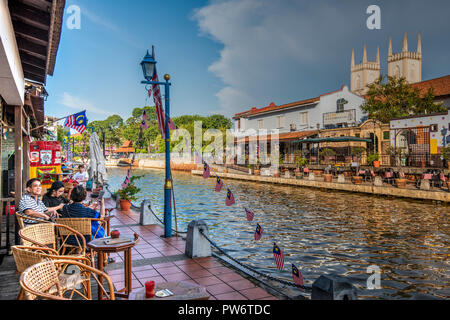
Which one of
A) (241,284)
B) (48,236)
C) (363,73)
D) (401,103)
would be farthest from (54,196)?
(363,73)

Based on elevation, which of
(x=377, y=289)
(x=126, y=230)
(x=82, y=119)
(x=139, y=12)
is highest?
(x=139, y=12)

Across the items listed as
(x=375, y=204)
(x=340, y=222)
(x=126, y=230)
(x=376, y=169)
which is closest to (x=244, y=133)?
(x=376, y=169)

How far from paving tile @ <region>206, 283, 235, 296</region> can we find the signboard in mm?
32591

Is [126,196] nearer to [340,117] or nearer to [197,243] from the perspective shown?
[197,243]

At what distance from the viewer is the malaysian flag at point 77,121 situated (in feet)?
51.3

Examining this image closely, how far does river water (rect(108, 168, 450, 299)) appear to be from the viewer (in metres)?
6.60

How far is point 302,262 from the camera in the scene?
751 centimetres

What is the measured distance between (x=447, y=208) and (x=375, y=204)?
2.94m

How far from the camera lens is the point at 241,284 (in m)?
4.68

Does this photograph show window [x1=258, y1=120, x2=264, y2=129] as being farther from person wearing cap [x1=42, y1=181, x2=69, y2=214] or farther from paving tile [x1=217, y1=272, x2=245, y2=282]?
paving tile [x1=217, y1=272, x2=245, y2=282]

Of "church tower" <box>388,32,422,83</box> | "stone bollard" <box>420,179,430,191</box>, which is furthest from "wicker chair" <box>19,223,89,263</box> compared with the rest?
"church tower" <box>388,32,422,83</box>

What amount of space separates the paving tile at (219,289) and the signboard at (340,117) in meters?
32.6

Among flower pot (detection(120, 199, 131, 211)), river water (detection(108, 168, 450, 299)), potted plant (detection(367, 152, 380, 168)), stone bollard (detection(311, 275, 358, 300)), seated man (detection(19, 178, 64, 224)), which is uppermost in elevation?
potted plant (detection(367, 152, 380, 168))
